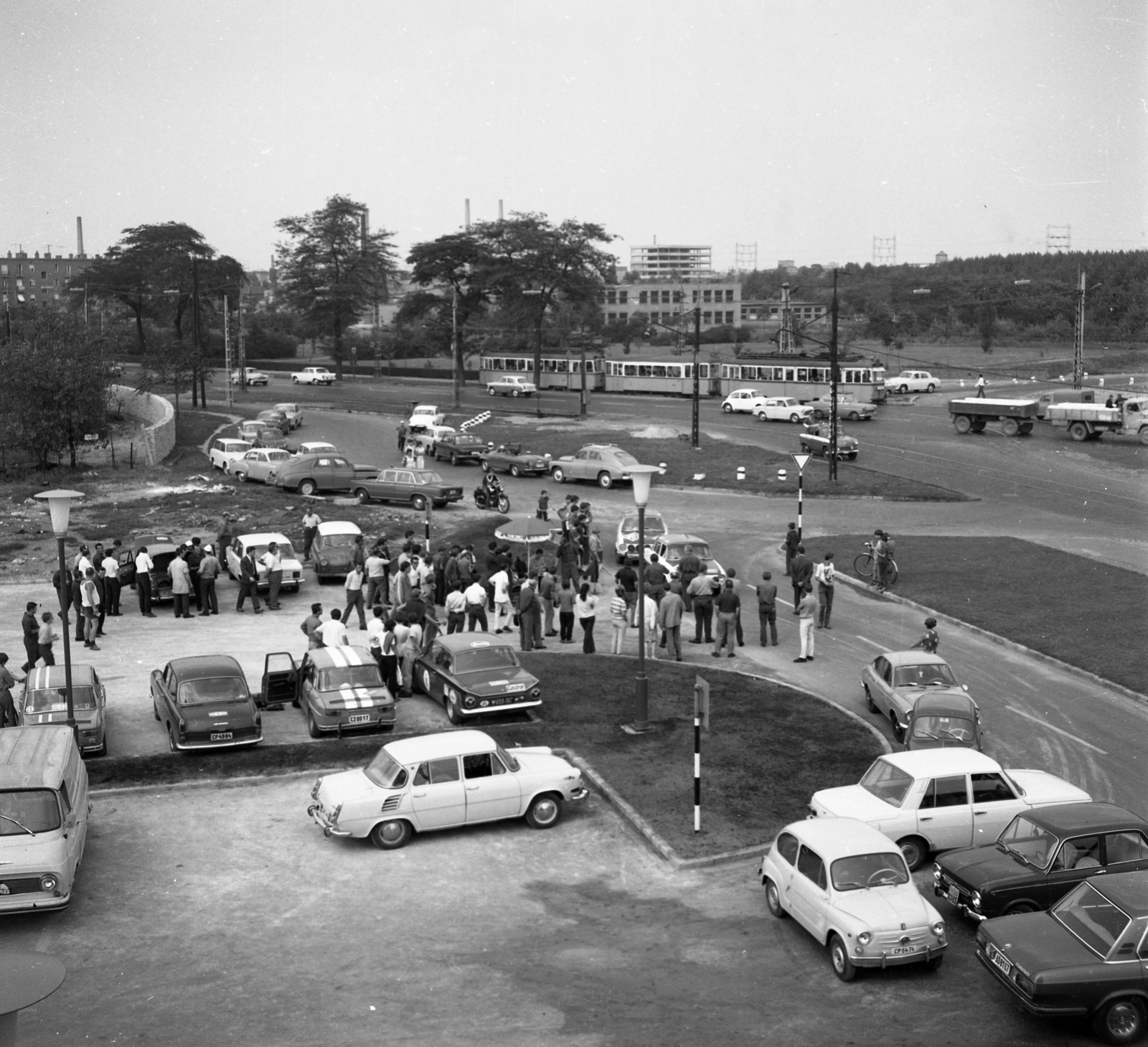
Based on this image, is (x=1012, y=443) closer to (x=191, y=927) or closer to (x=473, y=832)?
(x=473, y=832)

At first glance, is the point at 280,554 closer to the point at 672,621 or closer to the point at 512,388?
the point at 672,621

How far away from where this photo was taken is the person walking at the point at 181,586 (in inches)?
1084

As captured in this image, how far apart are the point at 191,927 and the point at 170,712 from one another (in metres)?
6.37

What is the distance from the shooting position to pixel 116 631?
26625 millimetres

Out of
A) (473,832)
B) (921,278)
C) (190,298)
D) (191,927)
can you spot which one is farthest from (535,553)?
(921,278)

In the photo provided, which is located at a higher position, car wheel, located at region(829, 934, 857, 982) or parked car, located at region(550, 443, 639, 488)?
parked car, located at region(550, 443, 639, 488)

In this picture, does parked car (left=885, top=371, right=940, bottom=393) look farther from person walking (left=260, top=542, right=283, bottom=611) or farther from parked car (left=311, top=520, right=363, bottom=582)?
person walking (left=260, top=542, right=283, bottom=611)

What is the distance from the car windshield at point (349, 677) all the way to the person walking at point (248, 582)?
909cm

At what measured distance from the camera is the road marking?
64.6ft

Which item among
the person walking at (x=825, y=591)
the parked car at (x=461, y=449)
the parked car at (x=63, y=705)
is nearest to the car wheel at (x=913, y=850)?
the person walking at (x=825, y=591)

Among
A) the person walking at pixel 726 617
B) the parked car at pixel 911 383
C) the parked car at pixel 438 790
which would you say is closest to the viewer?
the parked car at pixel 438 790

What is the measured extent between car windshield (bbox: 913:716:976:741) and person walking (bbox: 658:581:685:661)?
660cm

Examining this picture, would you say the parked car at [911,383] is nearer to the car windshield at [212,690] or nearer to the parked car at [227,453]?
the parked car at [227,453]

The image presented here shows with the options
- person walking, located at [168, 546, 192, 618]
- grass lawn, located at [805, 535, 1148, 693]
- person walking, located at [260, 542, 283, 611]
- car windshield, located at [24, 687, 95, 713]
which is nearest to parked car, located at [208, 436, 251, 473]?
person walking, located at [260, 542, 283, 611]
